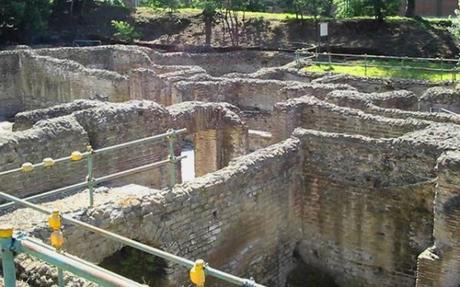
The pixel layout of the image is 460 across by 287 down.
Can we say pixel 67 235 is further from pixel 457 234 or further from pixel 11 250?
pixel 457 234

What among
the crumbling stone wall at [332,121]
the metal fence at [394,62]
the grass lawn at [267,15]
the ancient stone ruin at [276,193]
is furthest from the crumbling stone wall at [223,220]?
the grass lawn at [267,15]

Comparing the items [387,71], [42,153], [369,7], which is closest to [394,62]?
[387,71]

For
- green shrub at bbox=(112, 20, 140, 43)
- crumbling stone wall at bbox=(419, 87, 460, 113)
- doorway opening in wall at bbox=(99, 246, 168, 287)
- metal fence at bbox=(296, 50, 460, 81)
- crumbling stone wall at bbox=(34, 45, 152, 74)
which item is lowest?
doorway opening in wall at bbox=(99, 246, 168, 287)

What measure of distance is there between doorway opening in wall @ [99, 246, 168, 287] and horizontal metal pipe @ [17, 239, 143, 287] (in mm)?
5237

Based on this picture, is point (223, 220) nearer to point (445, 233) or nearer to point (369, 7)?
point (445, 233)

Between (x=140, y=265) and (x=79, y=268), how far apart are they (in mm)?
5684

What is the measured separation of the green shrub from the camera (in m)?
38.4

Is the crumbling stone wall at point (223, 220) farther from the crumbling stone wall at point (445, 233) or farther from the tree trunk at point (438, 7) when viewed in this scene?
the tree trunk at point (438, 7)

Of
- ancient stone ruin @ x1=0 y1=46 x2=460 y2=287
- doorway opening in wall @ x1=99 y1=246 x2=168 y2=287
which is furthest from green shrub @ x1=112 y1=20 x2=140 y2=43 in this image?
doorway opening in wall @ x1=99 y1=246 x2=168 y2=287

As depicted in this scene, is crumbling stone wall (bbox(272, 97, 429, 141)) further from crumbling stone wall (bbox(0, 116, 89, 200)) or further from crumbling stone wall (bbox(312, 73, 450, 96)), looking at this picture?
crumbling stone wall (bbox(312, 73, 450, 96))

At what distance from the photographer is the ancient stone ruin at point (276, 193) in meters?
9.10

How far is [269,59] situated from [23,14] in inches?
550

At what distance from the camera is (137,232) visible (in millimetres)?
8703

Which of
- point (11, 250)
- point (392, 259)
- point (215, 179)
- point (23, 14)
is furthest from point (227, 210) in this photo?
point (23, 14)
